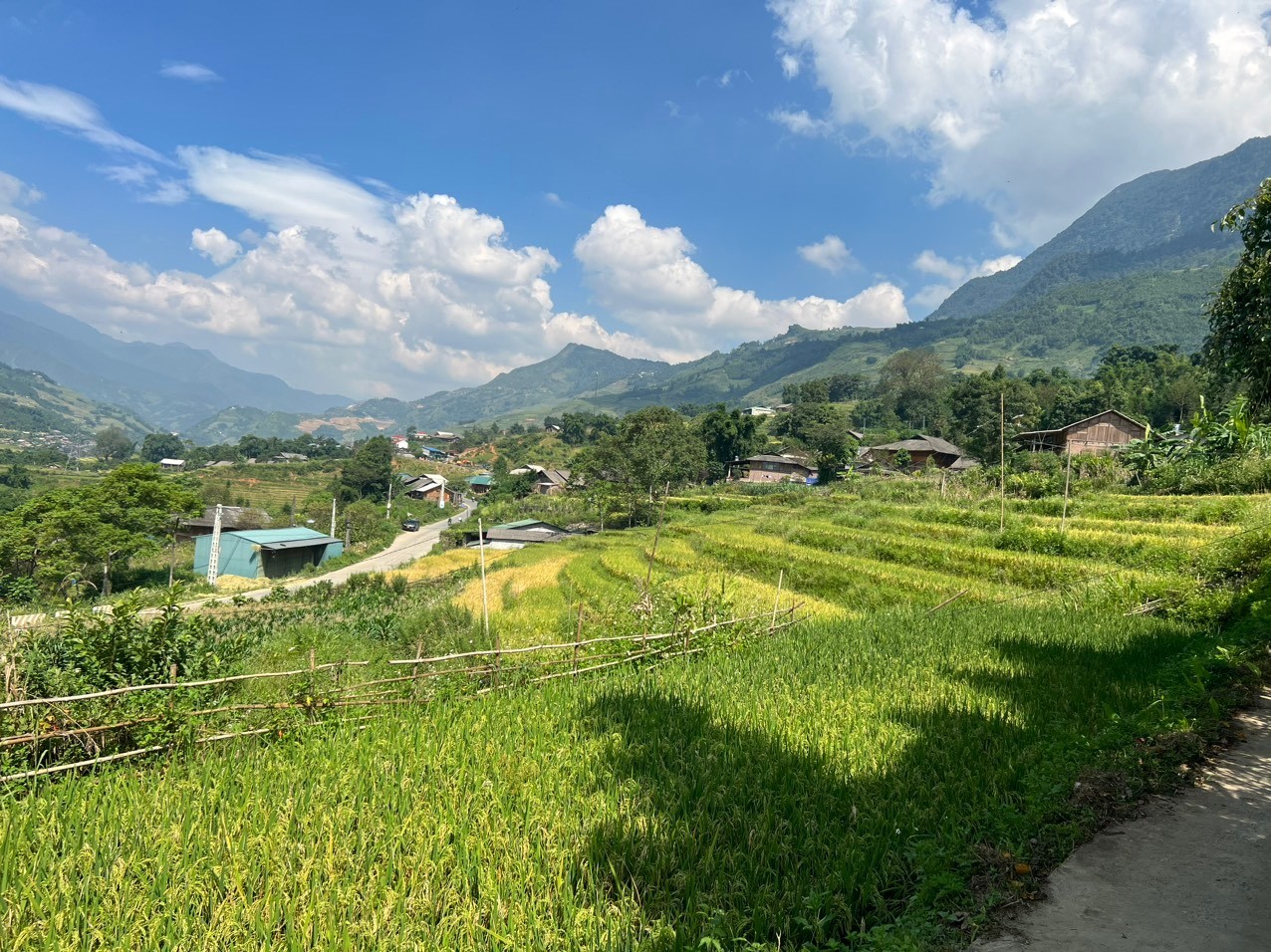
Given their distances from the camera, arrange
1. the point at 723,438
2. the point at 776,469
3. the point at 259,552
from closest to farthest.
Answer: the point at 259,552, the point at 776,469, the point at 723,438

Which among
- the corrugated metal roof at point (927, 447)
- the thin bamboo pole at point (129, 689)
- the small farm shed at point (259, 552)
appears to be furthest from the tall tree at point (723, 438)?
the thin bamboo pole at point (129, 689)

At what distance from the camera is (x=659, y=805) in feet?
14.0

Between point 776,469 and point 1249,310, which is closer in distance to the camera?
point 1249,310

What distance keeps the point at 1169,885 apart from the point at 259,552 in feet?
172

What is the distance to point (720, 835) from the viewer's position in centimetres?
391

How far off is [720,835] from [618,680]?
Result: 3567mm

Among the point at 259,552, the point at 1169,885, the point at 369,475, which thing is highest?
the point at 1169,885

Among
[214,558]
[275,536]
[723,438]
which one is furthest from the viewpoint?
[723,438]

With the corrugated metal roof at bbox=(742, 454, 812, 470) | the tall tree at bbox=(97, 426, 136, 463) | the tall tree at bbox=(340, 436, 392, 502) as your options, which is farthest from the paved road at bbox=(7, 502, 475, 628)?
the tall tree at bbox=(97, 426, 136, 463)

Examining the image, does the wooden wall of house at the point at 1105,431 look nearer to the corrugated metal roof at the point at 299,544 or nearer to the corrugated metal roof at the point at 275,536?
the corrugated metal roof at the point at 299,544

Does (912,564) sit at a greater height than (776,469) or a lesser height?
lesser

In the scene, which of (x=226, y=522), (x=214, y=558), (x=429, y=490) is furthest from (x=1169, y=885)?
(x=429, y=490)

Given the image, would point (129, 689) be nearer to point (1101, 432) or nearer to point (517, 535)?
point (517, 535)

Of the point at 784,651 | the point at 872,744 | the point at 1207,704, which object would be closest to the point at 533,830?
the point at 872,744
